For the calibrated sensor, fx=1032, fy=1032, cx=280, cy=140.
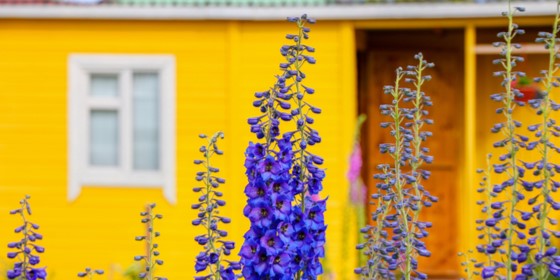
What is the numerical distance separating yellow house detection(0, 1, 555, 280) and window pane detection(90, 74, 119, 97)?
13mm

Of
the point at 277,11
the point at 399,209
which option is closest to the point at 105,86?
the point at 277,11

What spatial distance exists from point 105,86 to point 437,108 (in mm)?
3914

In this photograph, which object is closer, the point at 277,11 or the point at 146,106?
the point at 277,11

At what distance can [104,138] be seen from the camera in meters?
10.9

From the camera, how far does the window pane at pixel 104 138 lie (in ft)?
35.8

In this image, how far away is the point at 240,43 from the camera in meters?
10.6

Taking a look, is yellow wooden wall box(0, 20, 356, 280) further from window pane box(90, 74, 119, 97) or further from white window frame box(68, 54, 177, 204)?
window pane box(90, 74, 119, 97)

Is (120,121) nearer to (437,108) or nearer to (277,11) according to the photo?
(277,11)

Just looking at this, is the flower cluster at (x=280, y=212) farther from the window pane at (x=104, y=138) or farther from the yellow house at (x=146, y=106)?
the window pane at (x=104, y=138)

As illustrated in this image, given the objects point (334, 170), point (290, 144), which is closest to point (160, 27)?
point (334, 170)

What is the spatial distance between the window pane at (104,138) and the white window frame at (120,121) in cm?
6

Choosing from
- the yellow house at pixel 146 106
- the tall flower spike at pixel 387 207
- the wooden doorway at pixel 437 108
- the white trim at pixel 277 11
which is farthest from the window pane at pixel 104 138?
the tall flower spike at pixel 387 207

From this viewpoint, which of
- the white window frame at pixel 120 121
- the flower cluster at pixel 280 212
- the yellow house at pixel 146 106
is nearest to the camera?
the flower cluster at pixel 280 212

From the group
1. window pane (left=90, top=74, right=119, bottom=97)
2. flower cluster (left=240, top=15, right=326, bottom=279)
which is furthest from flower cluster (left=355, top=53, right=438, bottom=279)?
window pane (left=90, top=74, right=119, bottom=97)
